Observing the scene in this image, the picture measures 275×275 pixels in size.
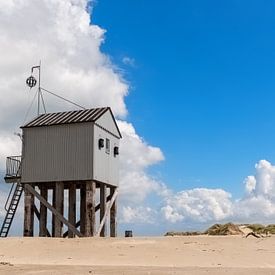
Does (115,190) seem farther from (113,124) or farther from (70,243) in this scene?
(70,243)

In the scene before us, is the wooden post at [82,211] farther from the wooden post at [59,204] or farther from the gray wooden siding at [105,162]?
the gray wooden siding at [105,162]

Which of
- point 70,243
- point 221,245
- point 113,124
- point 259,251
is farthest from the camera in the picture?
point 113,124

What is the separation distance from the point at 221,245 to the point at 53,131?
13.6 m

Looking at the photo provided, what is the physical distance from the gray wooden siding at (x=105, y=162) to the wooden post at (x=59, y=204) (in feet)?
7.55

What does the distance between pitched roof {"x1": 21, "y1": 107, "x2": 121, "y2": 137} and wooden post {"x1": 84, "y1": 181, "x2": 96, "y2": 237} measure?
12.8 ft

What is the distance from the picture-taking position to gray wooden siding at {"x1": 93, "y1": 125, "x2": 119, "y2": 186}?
30.9 meters

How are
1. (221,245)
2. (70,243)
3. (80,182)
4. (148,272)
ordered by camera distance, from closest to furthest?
(148,272) → (221,245) → (70,243) → (80,182)

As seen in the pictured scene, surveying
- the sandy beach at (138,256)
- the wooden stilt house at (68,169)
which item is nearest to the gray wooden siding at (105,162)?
the wooden stilt house at (68,169)

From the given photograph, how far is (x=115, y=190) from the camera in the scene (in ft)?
113

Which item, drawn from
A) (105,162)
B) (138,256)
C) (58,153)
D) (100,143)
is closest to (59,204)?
(58,153)

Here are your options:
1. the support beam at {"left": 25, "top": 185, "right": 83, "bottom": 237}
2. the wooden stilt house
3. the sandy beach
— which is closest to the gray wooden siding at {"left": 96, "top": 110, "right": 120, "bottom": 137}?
the wooden stilt house

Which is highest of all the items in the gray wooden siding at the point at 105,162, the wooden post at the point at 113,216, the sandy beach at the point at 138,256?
the gray wooden siding at the point at 105,162

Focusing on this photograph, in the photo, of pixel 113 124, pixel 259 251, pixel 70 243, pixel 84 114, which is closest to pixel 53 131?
pixel 84 114

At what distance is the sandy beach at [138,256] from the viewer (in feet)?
52.9
